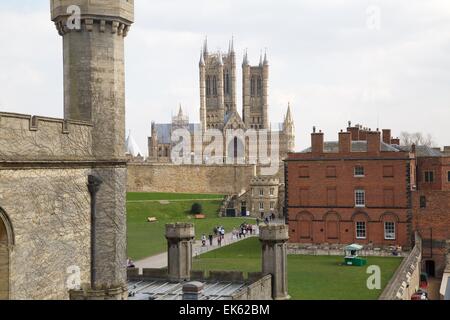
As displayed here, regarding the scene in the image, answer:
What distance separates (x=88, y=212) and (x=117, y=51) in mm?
3702

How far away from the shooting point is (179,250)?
816 inches

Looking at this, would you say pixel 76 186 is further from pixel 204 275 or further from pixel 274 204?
pixel 274 204

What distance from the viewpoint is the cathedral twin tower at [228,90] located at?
414 ft

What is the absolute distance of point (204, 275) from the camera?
20.3 m

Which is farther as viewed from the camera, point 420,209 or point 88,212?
point 420,209

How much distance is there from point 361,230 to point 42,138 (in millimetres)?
35857

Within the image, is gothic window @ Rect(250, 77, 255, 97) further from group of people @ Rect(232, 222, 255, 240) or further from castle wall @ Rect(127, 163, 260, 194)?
group of people @ Rect(232, 222, 255, 240)

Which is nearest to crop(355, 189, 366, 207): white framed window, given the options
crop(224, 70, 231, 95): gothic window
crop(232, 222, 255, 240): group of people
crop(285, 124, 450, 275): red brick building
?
crop(285, 124, 450, 275): red brick building

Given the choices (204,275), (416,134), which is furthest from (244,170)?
(204,275)

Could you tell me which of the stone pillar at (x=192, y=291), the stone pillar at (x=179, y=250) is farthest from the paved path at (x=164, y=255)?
the stone pillar at (x=192, y=291)

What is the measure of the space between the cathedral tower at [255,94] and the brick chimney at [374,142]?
80.7 meters

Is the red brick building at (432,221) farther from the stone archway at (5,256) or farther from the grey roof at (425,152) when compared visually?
the stone archway at (5,256)

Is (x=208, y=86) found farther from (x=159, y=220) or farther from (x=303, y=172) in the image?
(x=303, y=172)
